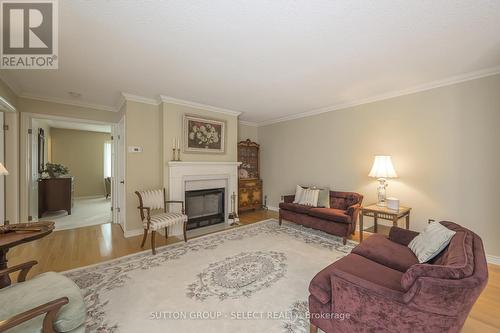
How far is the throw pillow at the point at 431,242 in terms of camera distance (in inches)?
70.1

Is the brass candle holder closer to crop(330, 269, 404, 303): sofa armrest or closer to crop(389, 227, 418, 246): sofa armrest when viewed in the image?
crop(330, 269, 404, 303): sofa armrest

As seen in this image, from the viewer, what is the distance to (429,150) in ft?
10.5

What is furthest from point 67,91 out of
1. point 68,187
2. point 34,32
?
point 68,187

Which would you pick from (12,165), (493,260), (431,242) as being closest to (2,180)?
(12,165)

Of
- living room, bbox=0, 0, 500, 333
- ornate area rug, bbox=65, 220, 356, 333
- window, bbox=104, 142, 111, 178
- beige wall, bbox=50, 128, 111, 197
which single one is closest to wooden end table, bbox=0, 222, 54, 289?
living room, bbox=0, 0, 500, 333

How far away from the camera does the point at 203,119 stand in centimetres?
426

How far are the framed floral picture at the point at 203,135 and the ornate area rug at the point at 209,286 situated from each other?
1.81 meters

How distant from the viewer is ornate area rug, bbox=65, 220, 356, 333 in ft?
5.64

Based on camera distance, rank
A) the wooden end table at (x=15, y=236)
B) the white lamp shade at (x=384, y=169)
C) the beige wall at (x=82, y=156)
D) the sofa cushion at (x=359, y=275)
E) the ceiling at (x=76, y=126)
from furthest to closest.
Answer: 1. the beige wall at (x=82, y=156)
2. the ceiling at (x=76, y=126)
3. the white lamp shade at (x=384, y=169)
4. the wooden end table at (x=15, y=236)
5. the sofa cushion at (x=359, y=275)

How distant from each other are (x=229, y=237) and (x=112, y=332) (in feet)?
6.98

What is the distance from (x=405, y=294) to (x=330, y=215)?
231 centimetres

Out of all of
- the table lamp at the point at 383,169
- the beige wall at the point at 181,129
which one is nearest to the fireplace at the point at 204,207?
the beige wall at the point at 181,129

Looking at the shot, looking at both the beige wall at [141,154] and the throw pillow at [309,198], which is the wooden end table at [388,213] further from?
the beige wall at [141,154]

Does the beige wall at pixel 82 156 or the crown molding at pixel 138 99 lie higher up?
the crown molding at pixel 138 99
